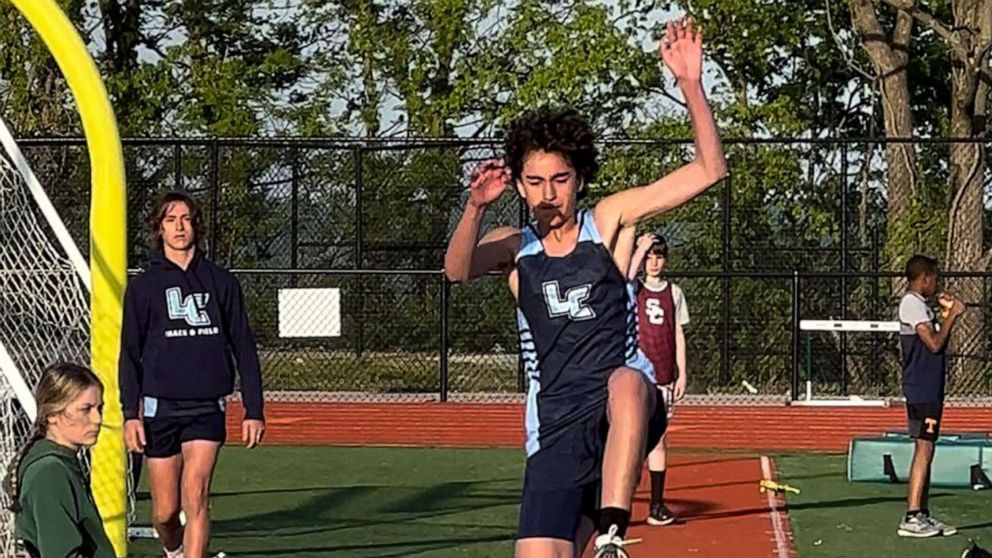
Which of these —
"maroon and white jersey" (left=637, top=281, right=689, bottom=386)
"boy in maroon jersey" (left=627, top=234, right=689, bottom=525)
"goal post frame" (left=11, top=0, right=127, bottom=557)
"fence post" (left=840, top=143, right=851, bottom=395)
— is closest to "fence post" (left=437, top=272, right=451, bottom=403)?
"fence post" (left=840, top=143, right=851, bottom=395)

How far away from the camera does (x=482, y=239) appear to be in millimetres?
6344

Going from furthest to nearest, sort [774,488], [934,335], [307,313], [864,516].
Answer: [307,313]
[774,488]
[864,516]
[934,335]

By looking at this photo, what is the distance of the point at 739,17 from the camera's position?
1203 inches

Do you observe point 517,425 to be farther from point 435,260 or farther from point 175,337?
point 175,337

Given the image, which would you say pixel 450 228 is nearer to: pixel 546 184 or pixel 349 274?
pixel 349 274

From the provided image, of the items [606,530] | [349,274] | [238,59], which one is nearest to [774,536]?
[606,530]

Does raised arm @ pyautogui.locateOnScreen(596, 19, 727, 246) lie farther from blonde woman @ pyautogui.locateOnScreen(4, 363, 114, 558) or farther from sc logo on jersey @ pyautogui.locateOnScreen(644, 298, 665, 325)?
sc logo on jersey @ pyautogui.locateOnScreen(644, 298, 665, 325)

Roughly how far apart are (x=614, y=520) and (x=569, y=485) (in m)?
0.26

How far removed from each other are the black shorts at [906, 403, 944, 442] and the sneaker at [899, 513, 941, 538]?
20.0 inches

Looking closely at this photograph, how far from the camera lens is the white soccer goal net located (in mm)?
10891

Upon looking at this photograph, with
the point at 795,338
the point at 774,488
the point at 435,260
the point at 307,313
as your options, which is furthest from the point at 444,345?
the point at 774,488

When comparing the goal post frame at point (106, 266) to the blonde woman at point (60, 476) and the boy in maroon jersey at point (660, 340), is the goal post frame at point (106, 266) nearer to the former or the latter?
the boy in maroon jersey at point (660, 340)

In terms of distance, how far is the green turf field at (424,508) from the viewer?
38.7 ft

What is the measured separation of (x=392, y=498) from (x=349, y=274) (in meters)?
7.82
